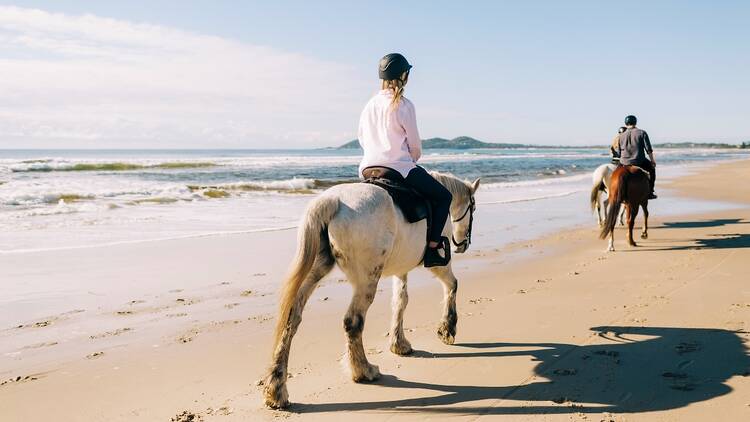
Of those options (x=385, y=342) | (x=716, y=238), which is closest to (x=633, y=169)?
(x=716, y=238)

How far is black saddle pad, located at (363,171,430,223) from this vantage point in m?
4.36

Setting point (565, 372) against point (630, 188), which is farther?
point (630, 188)

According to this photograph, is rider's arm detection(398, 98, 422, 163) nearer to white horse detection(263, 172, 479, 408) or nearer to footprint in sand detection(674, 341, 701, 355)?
white horse detection(263, 172, 479, 408)

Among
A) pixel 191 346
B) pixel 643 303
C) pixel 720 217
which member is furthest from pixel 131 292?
pixel 720 217

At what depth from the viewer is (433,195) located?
181 inches

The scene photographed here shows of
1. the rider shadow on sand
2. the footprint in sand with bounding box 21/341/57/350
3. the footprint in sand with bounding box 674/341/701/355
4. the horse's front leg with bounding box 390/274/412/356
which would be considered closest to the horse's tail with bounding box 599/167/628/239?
the rider shadow on sand

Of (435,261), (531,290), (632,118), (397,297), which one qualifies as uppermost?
(632,118)

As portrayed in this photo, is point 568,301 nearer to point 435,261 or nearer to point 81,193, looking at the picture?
point 435,261

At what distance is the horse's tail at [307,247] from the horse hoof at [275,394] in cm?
25

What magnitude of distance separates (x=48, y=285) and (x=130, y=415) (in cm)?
425

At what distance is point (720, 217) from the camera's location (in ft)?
47.5

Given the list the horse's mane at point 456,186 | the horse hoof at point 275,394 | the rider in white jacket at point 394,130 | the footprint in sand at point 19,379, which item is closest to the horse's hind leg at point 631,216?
the horse's mane at point 456,186

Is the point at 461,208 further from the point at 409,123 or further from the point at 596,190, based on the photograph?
the point at 596,190

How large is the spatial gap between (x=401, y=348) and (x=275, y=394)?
4.64 ft
